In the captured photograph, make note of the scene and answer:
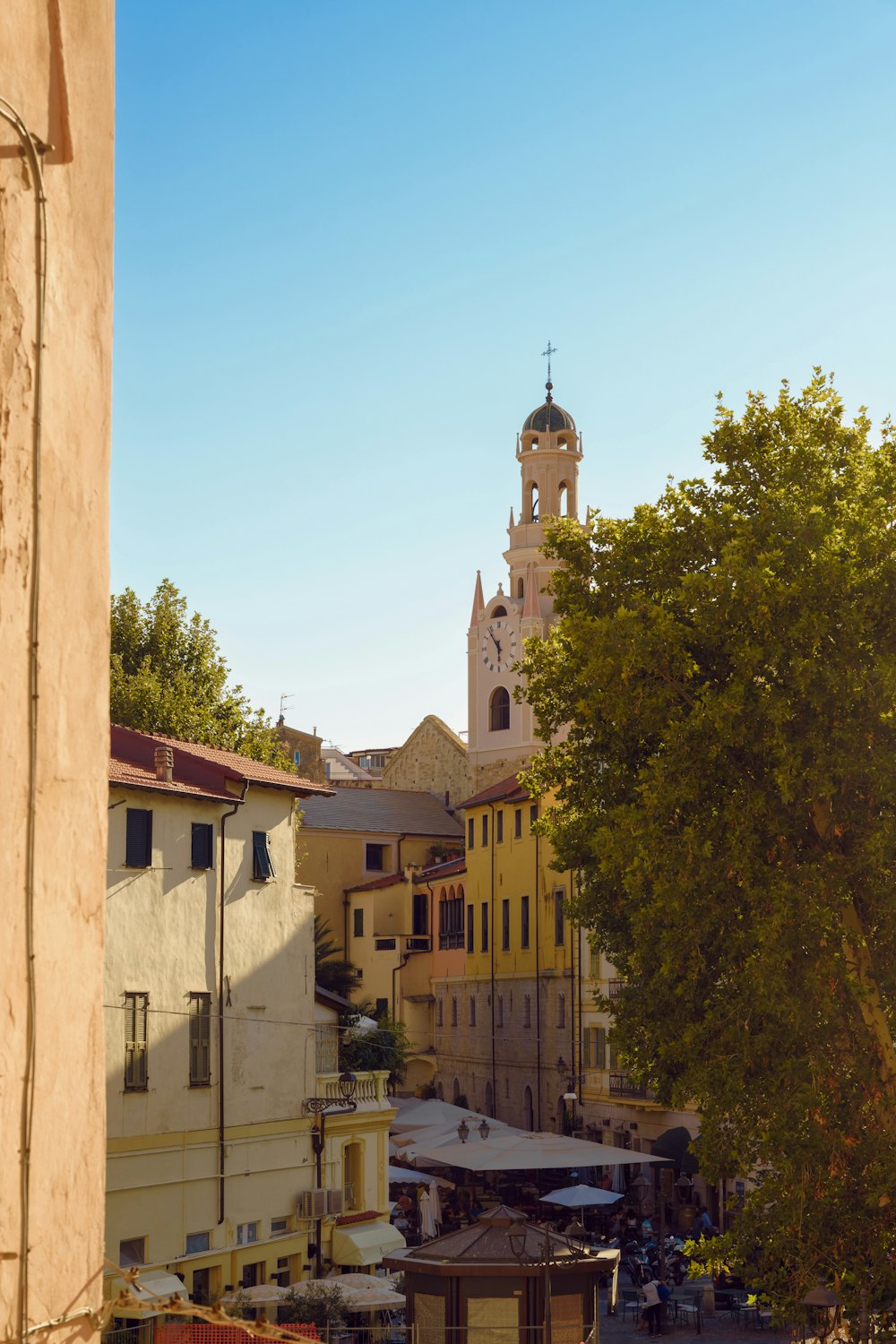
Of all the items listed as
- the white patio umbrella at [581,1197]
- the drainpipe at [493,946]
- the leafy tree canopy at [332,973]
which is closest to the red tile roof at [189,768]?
the white patio umbrella at [581,1197]

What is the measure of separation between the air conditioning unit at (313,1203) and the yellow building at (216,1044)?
25 mm

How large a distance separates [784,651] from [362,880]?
61270mm

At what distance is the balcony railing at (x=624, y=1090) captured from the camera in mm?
49787

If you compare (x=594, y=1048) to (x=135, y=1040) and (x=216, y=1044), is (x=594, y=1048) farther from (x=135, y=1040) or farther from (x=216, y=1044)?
(x=135, y=1040)

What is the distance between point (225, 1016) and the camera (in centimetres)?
2988

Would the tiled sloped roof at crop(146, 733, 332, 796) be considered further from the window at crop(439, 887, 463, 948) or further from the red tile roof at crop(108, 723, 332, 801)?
the window at crop(439, 887, 463, 948)

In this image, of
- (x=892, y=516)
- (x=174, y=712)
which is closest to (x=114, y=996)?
(x=892, y=516)

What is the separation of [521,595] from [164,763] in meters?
66.8

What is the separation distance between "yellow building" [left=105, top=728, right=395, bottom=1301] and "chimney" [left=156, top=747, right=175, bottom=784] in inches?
1.5

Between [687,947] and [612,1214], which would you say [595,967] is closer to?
[612,1214]

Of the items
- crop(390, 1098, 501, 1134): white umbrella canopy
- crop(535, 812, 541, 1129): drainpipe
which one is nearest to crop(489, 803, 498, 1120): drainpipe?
A: crop(535, 812, 541, 1129): drainpipe

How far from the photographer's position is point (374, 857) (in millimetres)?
81625

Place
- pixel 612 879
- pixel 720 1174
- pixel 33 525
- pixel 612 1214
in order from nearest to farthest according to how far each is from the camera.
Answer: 1. pixel 33 525
2. pixel 720 1174
3. pixel 612 879
4. pixel 612 1214

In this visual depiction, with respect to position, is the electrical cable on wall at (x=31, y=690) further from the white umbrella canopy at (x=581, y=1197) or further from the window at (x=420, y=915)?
the window at (x=420, y=915)
